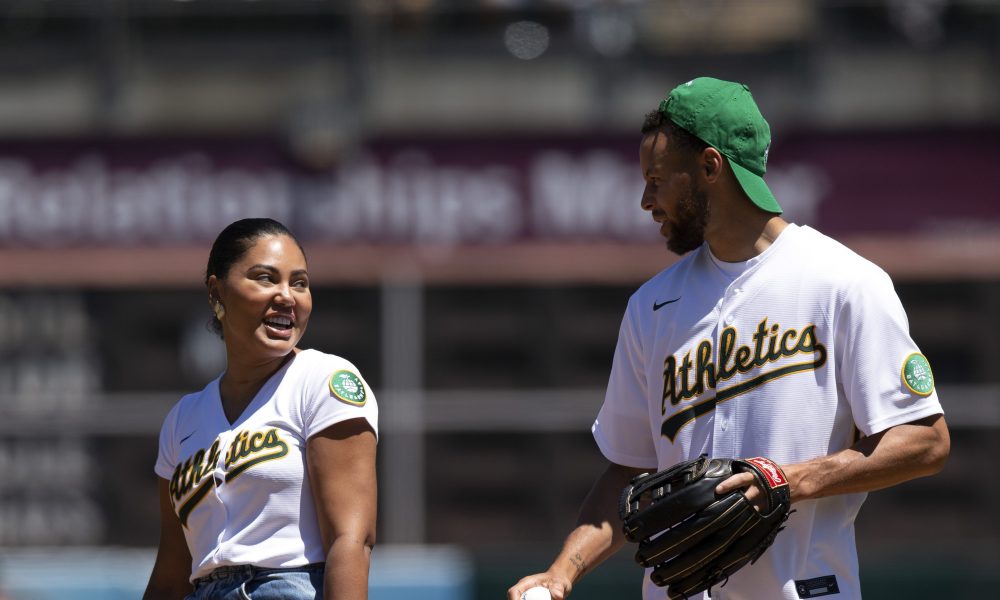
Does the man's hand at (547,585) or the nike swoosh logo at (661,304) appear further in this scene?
the nike swoosh logo at (661,304)

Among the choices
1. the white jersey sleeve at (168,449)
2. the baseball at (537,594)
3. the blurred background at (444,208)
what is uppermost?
the blurred background at (444,208)

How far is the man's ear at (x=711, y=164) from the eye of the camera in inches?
135

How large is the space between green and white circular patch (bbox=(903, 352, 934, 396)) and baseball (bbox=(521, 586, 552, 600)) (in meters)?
0.91

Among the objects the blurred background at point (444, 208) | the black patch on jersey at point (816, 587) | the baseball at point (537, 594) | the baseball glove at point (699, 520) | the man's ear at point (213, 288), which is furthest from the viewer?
the blurred background at point (444, 208)

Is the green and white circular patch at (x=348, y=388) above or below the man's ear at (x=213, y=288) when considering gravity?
below

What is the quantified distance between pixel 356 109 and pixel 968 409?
577 centimetres

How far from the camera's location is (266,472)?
344 cm

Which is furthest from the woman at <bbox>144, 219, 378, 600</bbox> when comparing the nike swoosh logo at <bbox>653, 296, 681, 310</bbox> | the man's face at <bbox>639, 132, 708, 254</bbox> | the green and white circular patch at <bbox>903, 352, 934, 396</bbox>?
the green and white circular patch at <bbox>903, 352, 934, 396</bbox>

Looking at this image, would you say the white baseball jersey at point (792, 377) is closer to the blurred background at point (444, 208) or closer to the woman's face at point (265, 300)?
the woman's face at point (265, 300)

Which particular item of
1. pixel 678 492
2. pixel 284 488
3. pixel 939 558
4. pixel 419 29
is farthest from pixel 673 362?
pixel 419 29

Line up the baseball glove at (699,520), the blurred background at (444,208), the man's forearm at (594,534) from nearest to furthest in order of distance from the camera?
the baseball glove at (699,520) → the man's forearm at (594,534) → the blurred background at (444,208)

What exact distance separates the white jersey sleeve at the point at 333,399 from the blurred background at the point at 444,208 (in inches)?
350

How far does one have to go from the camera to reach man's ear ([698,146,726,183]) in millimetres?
3433

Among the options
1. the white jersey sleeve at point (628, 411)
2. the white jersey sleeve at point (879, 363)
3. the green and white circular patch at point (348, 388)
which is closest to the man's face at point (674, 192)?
the white jersey sleeve at point (628, 411)
